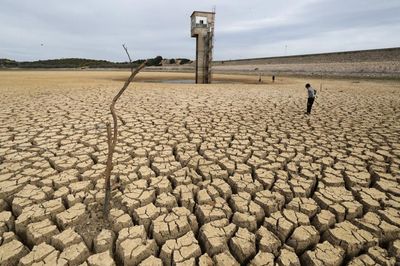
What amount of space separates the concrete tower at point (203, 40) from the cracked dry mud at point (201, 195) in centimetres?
1139

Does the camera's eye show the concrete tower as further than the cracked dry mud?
Yes

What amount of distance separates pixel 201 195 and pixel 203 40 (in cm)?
1424

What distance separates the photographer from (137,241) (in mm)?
1773

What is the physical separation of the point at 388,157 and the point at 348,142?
674mm

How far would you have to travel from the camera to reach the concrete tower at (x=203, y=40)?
1451cm

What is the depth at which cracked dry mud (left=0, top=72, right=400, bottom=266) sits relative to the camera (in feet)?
5.67

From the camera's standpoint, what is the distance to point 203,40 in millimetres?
14828

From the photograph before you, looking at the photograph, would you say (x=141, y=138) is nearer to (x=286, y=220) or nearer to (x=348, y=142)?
(x=286, y=220)

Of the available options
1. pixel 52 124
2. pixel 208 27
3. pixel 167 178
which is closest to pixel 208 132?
pixel 167 178

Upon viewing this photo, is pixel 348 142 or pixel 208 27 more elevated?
pixel 208 27

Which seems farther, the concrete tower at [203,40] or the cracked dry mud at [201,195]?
the concrete tower at [203,40]

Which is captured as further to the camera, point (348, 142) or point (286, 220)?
point (348, 142)

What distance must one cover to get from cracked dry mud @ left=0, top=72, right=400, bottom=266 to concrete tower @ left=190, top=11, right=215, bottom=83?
11.4m

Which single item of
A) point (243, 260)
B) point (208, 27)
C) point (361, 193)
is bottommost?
point (243, 260)
